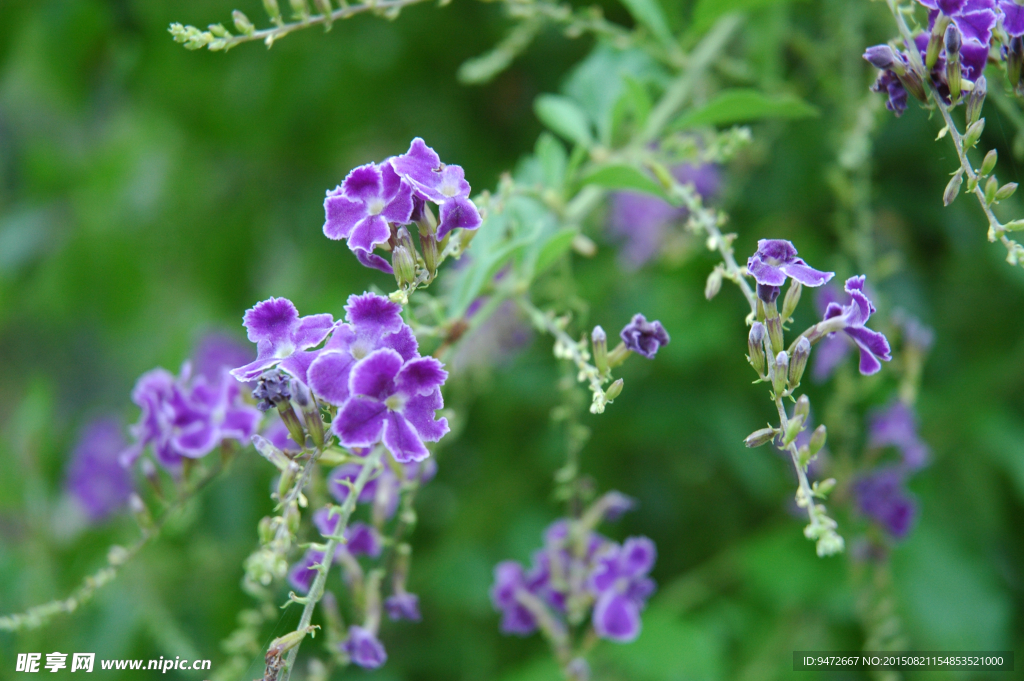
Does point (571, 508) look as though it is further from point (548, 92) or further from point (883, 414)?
point (548, 92)

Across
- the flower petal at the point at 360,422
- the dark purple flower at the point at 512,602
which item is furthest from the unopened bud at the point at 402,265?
the dark purple flower at the point at 512,602

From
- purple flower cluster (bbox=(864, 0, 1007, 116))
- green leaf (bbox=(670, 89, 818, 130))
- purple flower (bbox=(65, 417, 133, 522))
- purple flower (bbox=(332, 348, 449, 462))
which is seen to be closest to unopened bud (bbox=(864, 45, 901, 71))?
purple flower cluster (bbox=(864, 0, 1007, 116))

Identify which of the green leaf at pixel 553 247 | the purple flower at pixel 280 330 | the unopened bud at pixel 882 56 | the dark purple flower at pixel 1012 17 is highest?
the dark purple flower at pixel 1012 17

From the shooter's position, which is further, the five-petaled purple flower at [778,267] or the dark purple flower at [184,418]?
the dark purple flower at [184,418]

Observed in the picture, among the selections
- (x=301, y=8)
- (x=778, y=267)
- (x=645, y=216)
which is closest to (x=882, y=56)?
(x=778, y=267)

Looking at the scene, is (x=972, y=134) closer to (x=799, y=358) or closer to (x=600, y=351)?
(x=799, y=358)

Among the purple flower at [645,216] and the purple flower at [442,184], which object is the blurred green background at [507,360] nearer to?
the purple flower at [645,216]

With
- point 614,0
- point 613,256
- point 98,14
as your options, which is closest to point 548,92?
point 614,0
